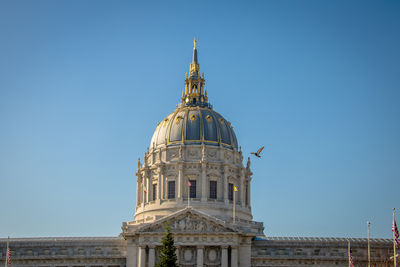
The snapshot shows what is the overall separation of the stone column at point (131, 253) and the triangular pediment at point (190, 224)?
7.92 feet

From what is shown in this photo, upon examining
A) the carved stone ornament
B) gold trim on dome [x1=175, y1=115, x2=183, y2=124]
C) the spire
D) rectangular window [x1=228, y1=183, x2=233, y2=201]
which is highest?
the spire

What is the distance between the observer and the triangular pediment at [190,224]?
91.9 meters

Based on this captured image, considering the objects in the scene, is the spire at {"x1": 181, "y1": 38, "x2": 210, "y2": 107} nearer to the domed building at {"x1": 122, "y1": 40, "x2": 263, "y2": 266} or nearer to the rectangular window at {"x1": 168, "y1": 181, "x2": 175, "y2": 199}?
the domed building at {"x1": 122, "y1": 40, "x2": 263, "y2": 266}

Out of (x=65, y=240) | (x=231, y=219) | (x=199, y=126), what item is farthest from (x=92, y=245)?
(x=199, y=126)

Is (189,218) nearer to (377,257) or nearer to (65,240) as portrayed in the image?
(65,240)

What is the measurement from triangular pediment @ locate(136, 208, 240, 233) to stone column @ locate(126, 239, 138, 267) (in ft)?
7.92

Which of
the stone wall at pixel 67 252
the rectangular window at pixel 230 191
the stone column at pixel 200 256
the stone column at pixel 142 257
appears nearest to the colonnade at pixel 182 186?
the rectangular window at pixel 230 191

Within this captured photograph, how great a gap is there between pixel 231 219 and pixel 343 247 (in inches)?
705

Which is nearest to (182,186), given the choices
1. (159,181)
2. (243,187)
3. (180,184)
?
(180,184)

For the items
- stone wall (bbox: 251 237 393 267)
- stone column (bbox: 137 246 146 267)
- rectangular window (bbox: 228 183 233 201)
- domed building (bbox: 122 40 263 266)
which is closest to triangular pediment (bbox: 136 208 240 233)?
domed building (bbox: 122 40 263 266)

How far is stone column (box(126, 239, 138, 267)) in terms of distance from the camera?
92.5 m

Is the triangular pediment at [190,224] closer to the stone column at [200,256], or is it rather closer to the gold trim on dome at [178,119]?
the stone column at [200,256]

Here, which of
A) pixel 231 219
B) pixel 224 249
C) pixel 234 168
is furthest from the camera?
pixel 234 168

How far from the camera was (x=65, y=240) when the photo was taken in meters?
94.8
